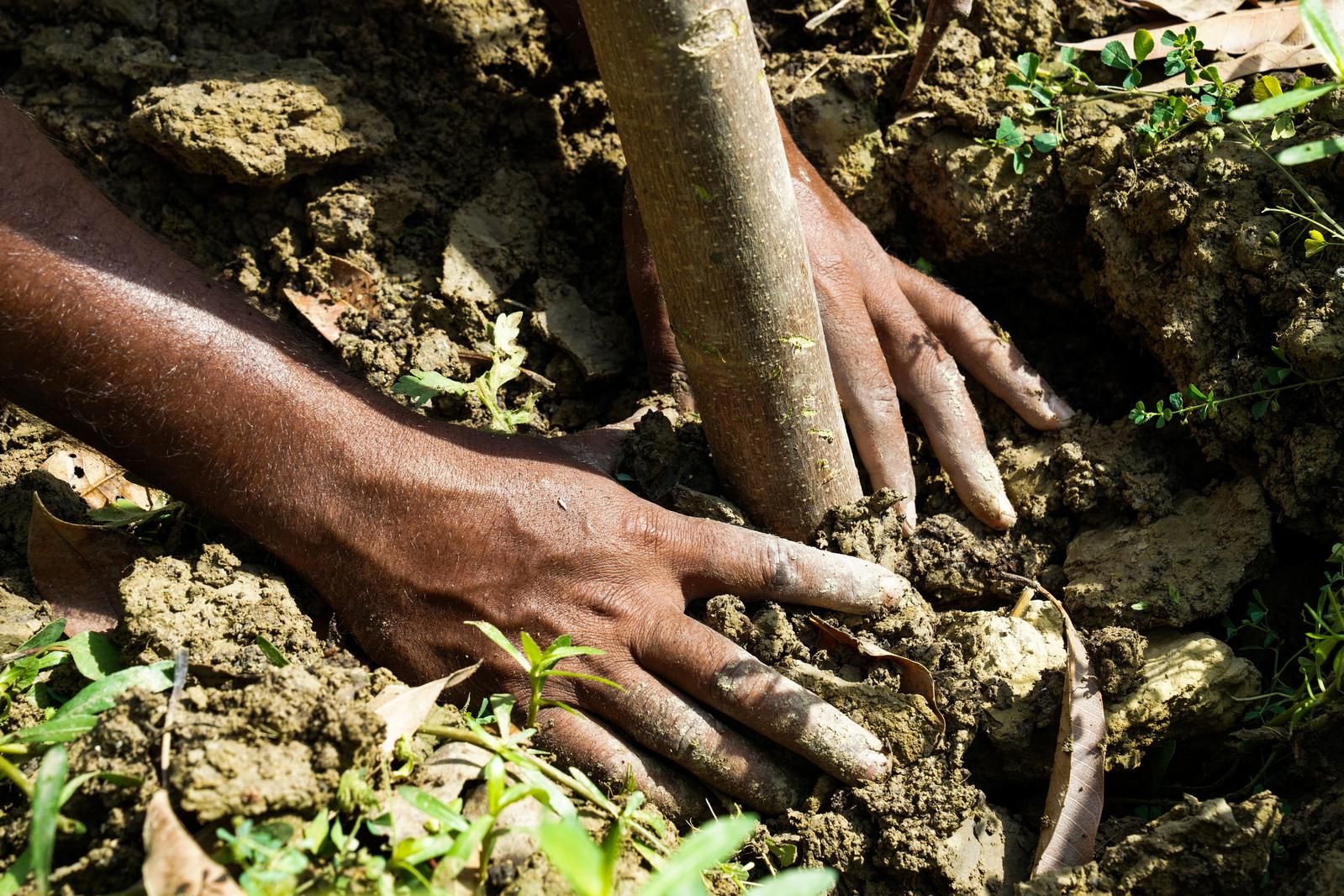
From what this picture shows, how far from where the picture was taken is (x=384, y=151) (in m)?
2.98

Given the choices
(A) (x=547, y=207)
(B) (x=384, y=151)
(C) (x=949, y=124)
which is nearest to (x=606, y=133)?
(A) (x=547, y=207)

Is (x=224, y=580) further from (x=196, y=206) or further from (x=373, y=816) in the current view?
(x=196, y=206)

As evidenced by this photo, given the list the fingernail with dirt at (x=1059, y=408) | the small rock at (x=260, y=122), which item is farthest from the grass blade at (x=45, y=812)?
the fingernail with dirt at (x=1059, y=408)

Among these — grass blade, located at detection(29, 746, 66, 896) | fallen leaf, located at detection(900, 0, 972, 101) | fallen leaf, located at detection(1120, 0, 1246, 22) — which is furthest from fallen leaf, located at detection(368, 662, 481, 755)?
fallen leaf, located at detection(1120, 0, 1246, 22)

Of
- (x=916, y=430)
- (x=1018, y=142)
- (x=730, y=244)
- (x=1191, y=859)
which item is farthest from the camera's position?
(x=916, y=430)

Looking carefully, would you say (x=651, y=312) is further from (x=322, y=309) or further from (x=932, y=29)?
(x=932, y=29)

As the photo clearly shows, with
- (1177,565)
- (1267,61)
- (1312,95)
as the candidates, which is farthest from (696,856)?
(1267,61)

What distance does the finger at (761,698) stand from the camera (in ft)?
6.69

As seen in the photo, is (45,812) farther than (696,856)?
Yes

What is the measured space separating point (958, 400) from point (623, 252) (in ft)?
3.56

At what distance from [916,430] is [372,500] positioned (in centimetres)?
143

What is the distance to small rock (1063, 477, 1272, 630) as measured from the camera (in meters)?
2.27

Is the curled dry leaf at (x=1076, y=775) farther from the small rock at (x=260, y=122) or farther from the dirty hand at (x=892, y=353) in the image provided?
Answer: the small rock at (x=260, y=122)

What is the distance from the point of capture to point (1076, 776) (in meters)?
2.07
